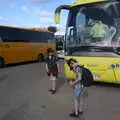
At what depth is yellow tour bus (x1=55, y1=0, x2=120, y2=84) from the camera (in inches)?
A: 516

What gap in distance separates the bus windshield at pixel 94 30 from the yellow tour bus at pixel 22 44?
9863mm

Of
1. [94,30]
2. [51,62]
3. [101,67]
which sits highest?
[94,30]

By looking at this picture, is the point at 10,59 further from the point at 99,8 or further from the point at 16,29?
the point at 99,8

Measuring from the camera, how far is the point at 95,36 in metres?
13.6

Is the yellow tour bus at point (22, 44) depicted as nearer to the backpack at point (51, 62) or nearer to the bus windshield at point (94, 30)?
the bus windshield at point (94, 30)

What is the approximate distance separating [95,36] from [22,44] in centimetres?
1302

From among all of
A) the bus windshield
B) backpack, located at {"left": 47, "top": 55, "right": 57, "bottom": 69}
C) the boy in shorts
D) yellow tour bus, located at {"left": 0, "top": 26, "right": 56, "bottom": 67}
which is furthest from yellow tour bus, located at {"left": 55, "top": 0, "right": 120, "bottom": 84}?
yellow tour bus, located at {"left": 0, "top": 26, "right": 56, "bottom": 67}

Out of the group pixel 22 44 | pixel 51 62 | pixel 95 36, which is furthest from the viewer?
pixel 22 44

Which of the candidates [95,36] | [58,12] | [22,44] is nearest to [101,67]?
[95,36]

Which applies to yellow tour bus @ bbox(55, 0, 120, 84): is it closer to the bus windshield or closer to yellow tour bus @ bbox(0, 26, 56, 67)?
the bus windshield

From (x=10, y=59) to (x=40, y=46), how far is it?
474cm

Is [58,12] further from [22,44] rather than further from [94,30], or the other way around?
[22,44]

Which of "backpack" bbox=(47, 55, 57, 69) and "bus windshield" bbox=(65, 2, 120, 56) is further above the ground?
"bus windshield" bbox=(65, 2, 120, 56)

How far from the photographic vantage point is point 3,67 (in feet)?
78.0
